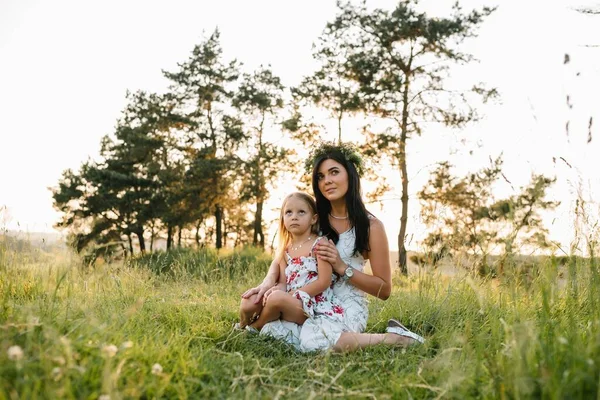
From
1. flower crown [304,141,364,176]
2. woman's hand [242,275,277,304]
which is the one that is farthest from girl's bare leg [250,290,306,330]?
flower crown [304,141,364,176]

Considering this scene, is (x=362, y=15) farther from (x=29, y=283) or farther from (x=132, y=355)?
(x=132, y=355)

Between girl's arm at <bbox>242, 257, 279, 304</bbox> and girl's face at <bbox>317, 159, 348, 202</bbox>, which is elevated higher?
girl's face at <bbox>317, 159, 348, 202</bbox>

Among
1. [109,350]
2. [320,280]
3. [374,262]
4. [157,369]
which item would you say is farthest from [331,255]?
[109,350]

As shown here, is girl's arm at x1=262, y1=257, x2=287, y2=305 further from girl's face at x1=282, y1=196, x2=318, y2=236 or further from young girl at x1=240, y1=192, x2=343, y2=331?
girl's face at x1=282, y1=196, x2=318, y2=236

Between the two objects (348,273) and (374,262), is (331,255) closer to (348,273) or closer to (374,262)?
(348,273)

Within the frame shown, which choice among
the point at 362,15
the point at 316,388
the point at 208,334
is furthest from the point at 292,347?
the point at 362,15

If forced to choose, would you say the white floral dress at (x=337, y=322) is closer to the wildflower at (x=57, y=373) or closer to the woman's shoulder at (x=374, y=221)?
the woman's shoulder at (x=374, y=221)

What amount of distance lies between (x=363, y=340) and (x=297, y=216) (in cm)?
116

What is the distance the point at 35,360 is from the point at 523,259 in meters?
3.01

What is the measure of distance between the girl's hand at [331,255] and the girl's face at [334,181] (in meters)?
0.49

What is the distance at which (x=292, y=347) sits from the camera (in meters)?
3.81

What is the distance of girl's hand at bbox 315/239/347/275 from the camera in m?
3.94

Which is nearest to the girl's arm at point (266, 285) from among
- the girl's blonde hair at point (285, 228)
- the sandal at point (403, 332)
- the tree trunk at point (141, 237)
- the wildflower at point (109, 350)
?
the girl's blonde hair at point (285, 228)

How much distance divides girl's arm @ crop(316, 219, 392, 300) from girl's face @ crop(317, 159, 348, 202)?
0.37 m
